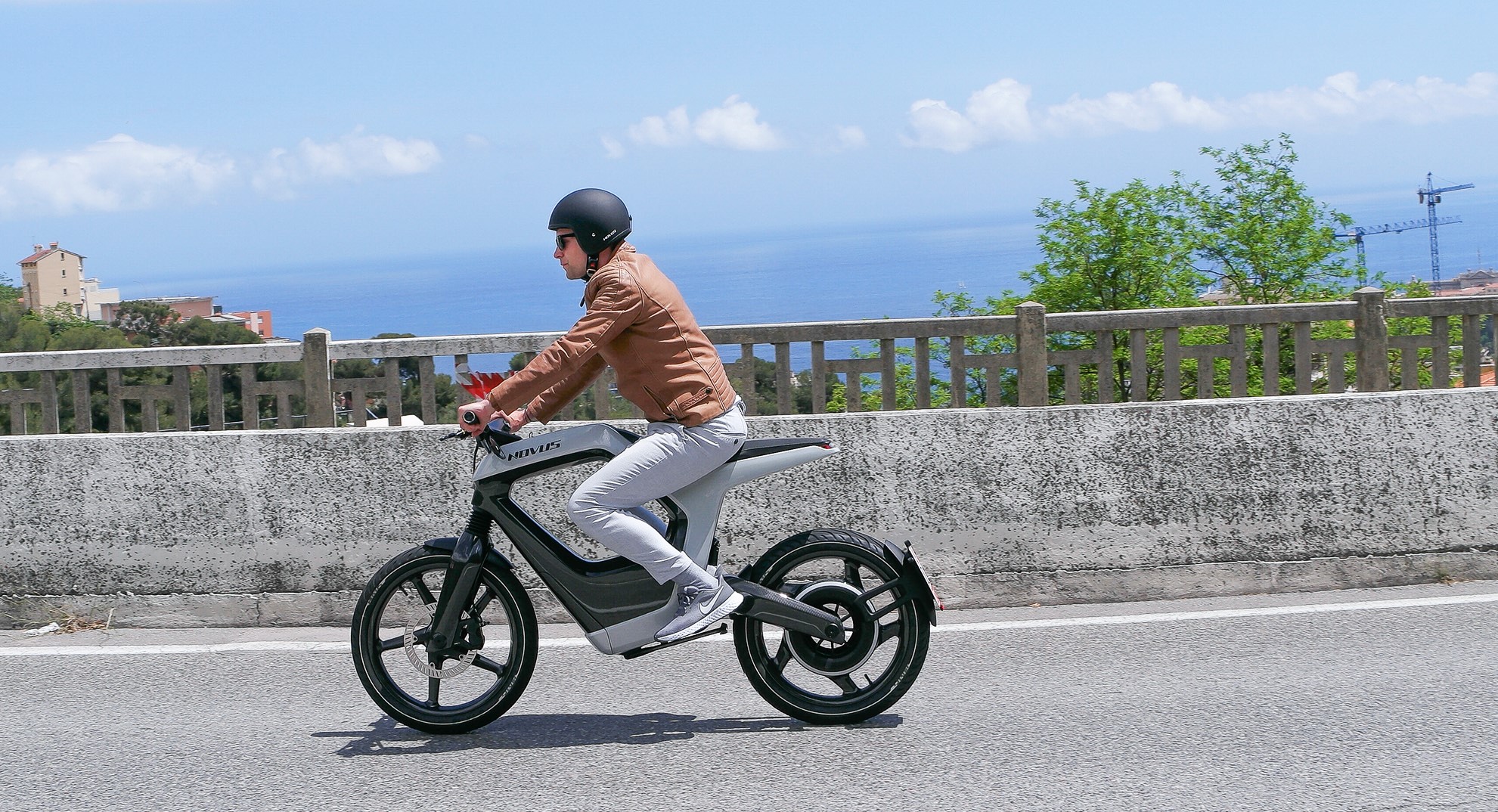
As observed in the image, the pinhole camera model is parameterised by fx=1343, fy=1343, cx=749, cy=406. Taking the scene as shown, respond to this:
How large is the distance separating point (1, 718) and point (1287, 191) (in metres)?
25.2

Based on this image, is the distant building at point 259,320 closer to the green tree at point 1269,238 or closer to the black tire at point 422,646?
the green tree at point 1269,238

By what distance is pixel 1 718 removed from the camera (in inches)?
204

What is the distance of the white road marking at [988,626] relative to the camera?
6.15 m

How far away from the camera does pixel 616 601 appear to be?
483 centimetres

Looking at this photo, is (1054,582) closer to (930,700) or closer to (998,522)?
(998,522)

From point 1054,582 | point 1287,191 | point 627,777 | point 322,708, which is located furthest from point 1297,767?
point 1287,191

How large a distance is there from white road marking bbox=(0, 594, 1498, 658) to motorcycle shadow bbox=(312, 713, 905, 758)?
44.8 inches

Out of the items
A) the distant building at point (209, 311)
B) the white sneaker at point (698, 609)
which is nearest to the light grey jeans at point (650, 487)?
the white sneaker at point (698, 609)

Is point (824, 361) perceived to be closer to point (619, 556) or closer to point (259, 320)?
point (619, 556)

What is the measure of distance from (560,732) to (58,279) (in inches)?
4353

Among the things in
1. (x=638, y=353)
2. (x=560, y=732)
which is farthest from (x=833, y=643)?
(x=638, y=353)

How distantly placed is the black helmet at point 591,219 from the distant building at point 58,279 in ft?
330

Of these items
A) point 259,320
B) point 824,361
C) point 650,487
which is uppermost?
point 259,320

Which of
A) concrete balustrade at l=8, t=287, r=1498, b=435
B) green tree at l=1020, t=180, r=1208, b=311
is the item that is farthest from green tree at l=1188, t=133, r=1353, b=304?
concrete balustrade at l=8, t=287, r=1498, b=435
